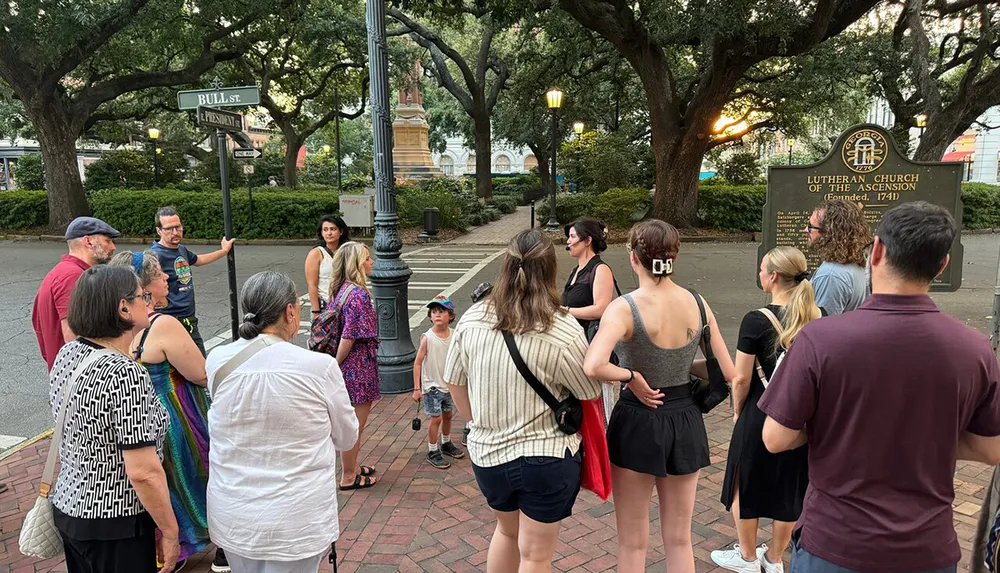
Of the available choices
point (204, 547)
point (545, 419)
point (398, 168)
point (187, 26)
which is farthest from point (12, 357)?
point (398, 168)

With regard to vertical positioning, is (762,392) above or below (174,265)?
below

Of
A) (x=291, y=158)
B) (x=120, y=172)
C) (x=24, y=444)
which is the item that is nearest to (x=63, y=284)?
(x=24, y=444)

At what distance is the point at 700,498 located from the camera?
4.07 metres

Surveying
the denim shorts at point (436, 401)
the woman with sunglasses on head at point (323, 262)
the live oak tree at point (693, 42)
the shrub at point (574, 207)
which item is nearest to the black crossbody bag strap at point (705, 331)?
the denim shorts at point (436, 401)

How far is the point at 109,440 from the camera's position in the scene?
2162 mm

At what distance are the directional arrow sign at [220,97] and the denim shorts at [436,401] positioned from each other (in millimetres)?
3250

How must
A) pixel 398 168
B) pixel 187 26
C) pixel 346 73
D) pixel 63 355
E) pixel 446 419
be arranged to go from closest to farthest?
1. pixel 63 355
2. pixel 446 419
3. pixel 187 26
4. pixel 398 168
5. pixel 346 73

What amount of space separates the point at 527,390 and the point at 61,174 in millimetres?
22657

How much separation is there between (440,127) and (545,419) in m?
53.6

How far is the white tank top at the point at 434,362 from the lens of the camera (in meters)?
4.51

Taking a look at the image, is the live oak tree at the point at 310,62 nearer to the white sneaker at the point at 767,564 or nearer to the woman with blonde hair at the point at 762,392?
the woman with blonde hair at the point at 762,392

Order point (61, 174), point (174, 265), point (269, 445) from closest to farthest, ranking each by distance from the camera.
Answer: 1. point (269, 445)
2. point (174, 265)
3. point (61, 174)

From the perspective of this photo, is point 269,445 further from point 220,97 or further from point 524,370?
point 220,97

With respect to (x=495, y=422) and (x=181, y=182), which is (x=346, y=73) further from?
(x=495, y=422)
